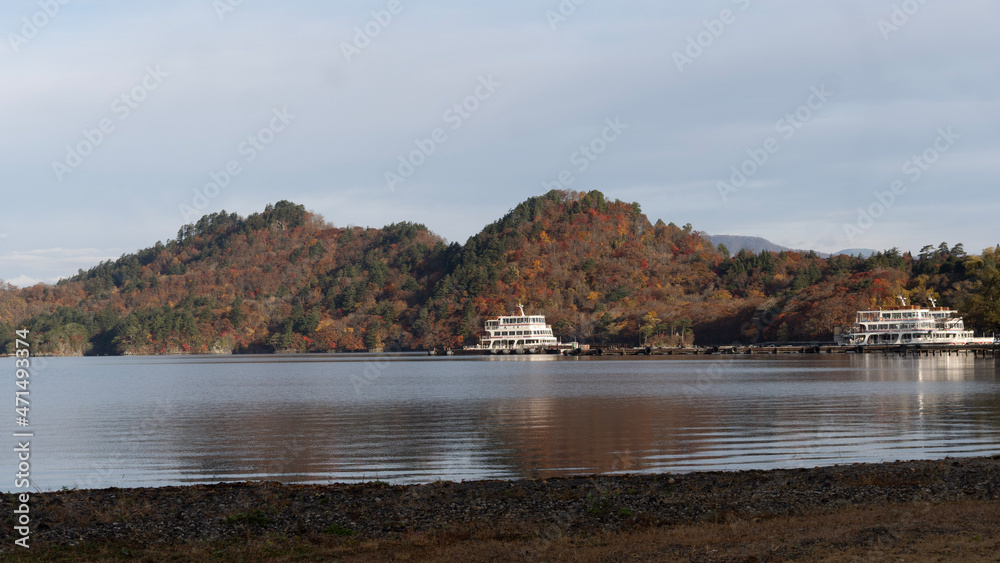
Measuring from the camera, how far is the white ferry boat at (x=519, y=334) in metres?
166

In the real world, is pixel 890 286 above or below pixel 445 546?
above

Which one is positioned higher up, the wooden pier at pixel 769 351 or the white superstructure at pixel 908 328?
the white superstructure at pixel 908 328

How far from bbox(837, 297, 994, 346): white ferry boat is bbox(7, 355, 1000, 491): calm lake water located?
7765cm

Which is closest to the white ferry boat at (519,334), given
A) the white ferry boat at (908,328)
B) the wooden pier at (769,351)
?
the wooden pier at (769,351)

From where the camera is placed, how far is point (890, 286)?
15225 centimetres

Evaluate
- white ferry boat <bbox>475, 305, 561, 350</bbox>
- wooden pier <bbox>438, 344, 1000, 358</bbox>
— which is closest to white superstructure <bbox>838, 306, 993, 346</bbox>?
wooden pier <bbox>438, 344, 1000, 358</bbox>

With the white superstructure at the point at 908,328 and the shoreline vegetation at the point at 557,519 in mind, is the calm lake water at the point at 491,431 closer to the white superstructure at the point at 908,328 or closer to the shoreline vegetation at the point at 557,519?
the shoreline vegetation at the point at 557,519

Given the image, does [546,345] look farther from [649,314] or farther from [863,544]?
[863,544]

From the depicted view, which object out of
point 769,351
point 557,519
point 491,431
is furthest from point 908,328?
point 557,519

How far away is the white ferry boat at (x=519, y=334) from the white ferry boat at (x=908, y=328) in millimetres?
54304

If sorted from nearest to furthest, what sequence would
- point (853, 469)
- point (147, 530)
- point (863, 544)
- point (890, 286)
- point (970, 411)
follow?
point (863, 544), point (147, 530), point (853, 469), point (970, 411), point (890, 286)

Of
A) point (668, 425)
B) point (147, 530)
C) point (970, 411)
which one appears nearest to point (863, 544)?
point (147, 530)

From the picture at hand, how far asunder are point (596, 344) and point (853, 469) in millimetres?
165992

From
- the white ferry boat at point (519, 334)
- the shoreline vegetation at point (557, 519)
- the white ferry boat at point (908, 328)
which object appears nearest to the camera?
the shoreline vegetation at point (557, 519)
